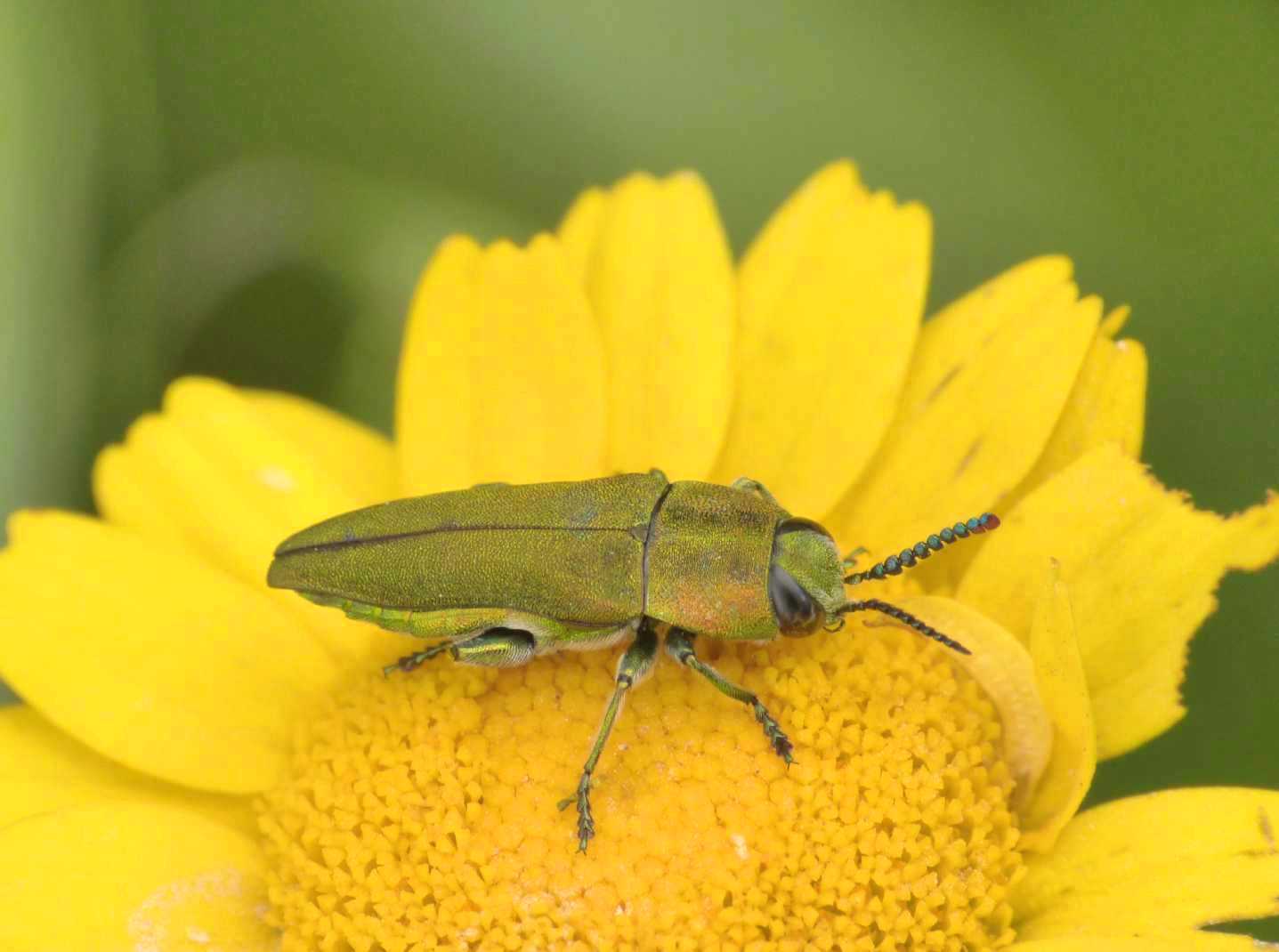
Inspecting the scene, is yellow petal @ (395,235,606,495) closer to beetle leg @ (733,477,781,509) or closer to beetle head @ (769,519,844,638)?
beetle leg @ (733,477,781,509)

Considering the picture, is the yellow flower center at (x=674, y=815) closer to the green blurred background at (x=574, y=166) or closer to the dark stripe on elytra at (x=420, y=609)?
the dark stripe on elytra at (x=420, y=609)

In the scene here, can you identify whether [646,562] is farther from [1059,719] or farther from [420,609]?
[1059,719]

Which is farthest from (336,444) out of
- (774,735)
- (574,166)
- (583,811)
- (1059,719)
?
(1059,719)

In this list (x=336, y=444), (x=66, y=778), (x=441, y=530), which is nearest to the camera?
(x=441, y=530)

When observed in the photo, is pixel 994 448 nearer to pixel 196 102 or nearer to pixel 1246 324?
pixel 1246 324

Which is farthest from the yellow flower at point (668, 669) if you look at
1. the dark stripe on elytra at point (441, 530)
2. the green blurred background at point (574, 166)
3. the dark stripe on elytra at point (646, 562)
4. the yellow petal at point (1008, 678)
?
the green blurred background at point (574, 166)

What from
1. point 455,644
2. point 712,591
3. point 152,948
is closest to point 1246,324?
point 712,591
